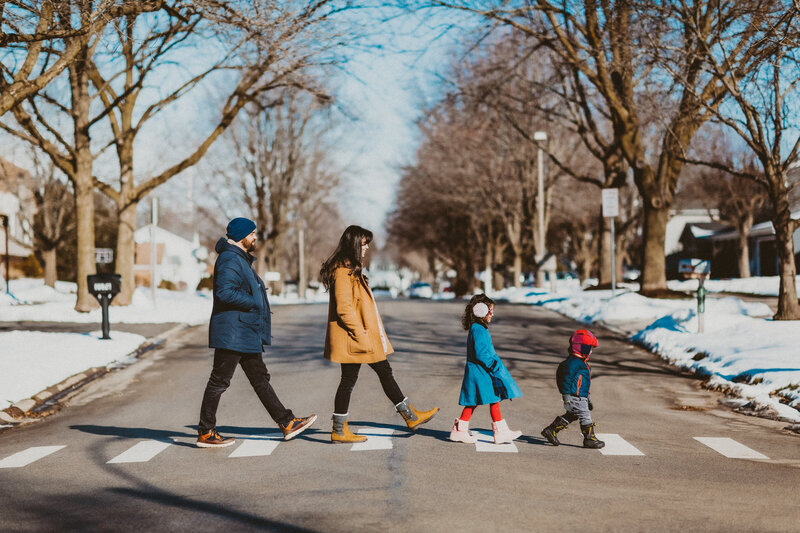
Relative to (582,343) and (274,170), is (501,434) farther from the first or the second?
(274,170)

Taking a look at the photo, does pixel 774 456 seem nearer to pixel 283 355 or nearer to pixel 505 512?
pixel 505 512

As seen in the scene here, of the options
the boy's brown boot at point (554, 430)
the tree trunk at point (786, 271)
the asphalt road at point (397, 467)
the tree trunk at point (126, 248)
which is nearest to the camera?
the asphalt road at point (397, 467)

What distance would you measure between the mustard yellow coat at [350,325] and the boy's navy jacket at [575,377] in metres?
1.49

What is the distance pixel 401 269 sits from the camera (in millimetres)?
150375

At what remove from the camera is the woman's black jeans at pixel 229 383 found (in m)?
7.60

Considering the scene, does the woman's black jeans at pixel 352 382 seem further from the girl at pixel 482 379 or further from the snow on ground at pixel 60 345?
the snow on ground at pixel 60 345

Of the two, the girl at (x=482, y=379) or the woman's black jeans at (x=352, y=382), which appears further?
the woman's black jeans at (x=352, y=382)

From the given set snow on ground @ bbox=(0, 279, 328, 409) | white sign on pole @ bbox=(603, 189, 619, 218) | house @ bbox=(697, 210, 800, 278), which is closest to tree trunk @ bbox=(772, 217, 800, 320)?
white sign on pole @ bbox=(603, 189, 619, 218)

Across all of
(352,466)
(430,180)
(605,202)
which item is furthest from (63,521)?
(430,180)

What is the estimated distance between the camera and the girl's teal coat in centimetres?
749

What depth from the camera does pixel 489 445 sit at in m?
7.59

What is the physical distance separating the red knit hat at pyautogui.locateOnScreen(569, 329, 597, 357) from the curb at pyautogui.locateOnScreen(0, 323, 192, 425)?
236 inches

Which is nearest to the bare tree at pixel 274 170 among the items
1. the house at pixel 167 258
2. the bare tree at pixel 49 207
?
the bare tree at pixel 49 207

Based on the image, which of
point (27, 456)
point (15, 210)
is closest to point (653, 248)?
point (27, 456)
